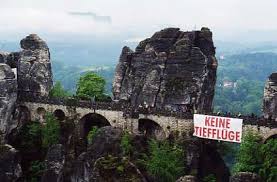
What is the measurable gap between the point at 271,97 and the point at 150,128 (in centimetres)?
1478

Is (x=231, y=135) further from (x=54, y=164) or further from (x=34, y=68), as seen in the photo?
(x=34, y=68)

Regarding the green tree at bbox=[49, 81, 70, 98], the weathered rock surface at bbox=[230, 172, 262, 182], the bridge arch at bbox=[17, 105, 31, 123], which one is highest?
the green tree at bbox=[49, 81, 70, 98]

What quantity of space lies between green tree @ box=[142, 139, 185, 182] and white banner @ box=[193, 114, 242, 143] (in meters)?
4.34

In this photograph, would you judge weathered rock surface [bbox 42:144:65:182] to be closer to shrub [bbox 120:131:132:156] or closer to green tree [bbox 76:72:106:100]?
shrub [bbox 120:131:132:156]

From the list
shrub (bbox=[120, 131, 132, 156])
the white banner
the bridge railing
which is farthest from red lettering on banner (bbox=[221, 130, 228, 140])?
shrub (bbox=[120, 131, 132, 156])

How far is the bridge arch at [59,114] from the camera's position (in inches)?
2613

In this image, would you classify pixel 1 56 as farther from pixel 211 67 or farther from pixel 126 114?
pixel 211 67

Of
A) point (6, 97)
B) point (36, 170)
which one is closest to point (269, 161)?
point (36, 170)

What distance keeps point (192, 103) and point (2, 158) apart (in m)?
22.3

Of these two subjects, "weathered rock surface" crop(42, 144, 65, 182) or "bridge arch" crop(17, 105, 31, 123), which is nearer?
"weathered rock surface" crop(42, 144, 65, 182)

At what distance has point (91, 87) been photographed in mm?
73312

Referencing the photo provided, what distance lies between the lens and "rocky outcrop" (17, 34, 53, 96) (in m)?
67.9

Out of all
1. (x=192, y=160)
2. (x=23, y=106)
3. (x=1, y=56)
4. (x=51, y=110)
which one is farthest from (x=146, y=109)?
(x=1, y=56)

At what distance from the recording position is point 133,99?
65750mm
